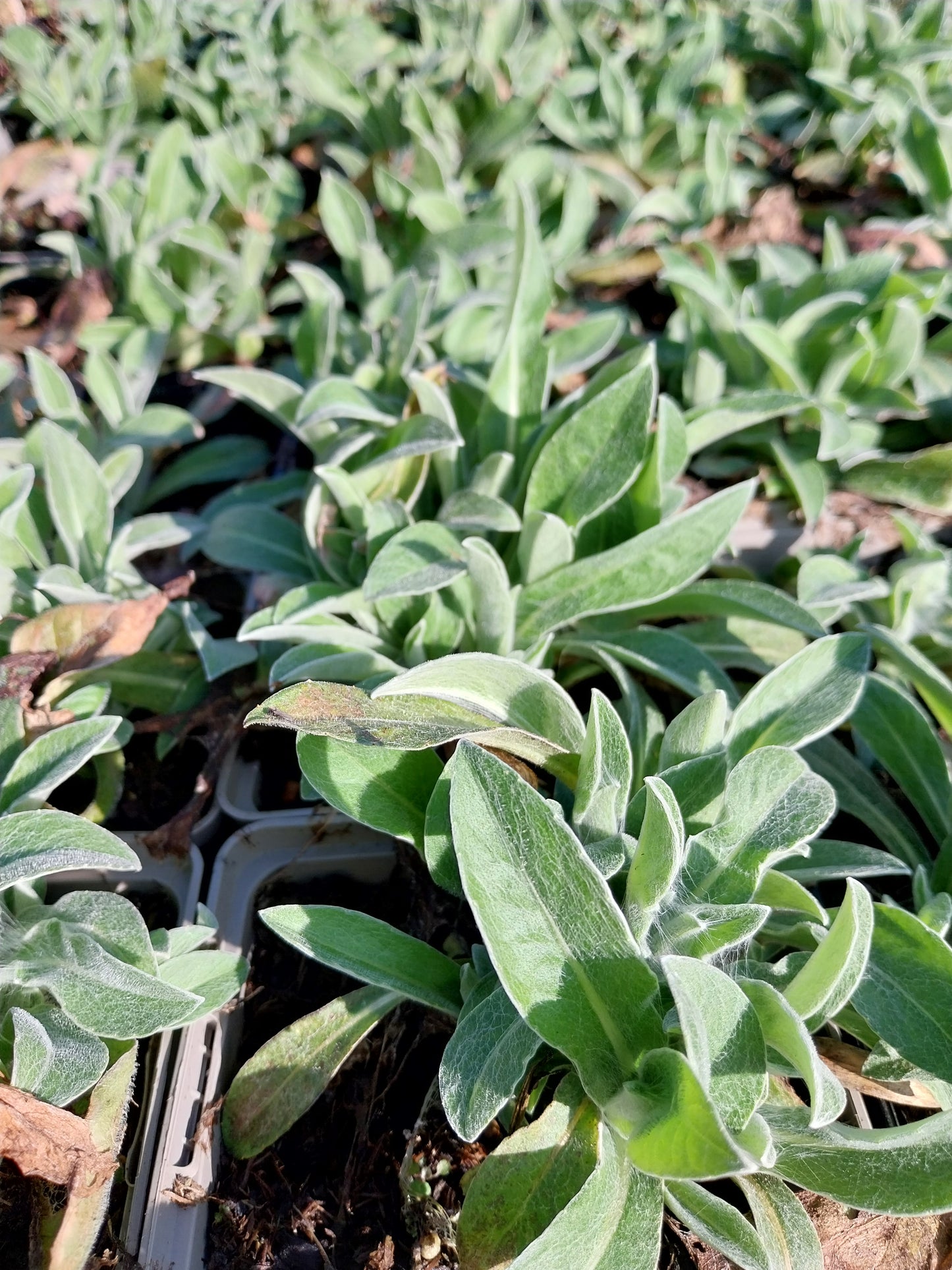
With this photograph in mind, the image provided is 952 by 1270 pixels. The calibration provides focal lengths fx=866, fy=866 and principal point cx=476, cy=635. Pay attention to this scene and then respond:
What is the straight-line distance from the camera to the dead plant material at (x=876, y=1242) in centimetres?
91

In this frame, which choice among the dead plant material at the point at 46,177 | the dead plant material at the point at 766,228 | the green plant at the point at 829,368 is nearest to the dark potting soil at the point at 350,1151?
the green plant at the point at 829,368

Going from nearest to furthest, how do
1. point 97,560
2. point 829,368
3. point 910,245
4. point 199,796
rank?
point 199,796 → point 97,560 → point 829,368 → point 910,245

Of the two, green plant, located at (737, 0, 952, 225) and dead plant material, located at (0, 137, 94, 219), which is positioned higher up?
green plant, located at (737, 0, 952, 225)

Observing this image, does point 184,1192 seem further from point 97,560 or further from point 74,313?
point 74,313

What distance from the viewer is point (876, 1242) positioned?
0.92 metres

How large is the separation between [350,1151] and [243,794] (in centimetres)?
55

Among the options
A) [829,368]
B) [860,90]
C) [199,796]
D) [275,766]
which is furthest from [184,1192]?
[860,90]

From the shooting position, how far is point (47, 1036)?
0.92 meters

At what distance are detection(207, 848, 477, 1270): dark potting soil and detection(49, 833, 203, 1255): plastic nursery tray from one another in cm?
9

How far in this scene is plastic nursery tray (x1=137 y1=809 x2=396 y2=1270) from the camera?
38.0 inches

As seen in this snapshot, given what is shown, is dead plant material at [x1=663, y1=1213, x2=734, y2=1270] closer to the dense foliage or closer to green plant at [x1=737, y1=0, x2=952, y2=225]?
the dense foliage

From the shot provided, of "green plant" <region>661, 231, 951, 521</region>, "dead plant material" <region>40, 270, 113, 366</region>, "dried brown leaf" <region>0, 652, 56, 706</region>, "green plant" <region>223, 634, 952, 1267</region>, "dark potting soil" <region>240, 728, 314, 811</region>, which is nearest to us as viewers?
"green plant" <region>223, 634, 952, 1267</region>

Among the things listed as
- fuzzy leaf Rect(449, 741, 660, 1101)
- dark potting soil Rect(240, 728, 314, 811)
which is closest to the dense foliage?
fuzzy leaf Rect(449, 741, 660, 1101)

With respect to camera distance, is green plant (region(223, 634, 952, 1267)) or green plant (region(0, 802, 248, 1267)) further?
green plant (region(0, 802, 248, 1267))
